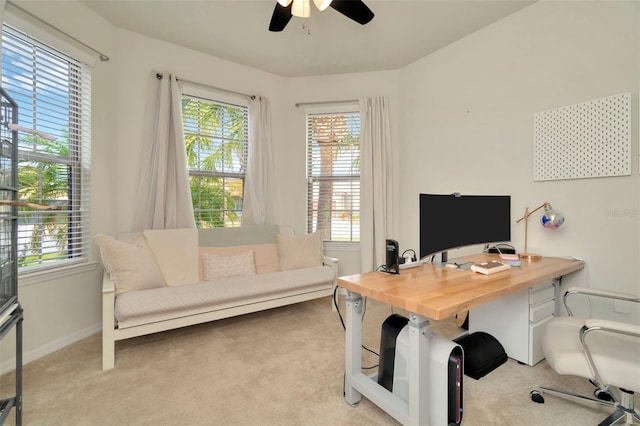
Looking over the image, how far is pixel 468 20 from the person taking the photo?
8.54 feet

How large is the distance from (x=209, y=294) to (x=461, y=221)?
197 cm

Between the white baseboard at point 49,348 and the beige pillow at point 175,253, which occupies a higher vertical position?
the beige pillow at point 175,253

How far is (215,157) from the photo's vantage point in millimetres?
3314

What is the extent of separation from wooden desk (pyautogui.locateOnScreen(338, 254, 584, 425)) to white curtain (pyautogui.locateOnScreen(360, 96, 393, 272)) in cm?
155

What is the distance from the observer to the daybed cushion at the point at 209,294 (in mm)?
2021

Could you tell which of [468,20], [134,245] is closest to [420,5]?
[468,20]

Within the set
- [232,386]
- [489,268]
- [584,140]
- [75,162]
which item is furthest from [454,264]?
[75,162]

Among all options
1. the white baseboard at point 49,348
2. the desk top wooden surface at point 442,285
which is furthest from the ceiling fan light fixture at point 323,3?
the white baseboard at point 49,348

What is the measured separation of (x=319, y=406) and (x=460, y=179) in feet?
7.87

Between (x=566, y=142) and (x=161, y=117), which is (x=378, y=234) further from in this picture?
(x=161, y=117)

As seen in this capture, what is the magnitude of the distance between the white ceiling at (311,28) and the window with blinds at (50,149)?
653mm

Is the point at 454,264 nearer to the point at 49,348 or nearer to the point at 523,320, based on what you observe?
the point at 523,320

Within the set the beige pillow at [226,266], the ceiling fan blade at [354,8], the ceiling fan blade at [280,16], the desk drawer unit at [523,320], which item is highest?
the ceiling fan blade at [280,16]

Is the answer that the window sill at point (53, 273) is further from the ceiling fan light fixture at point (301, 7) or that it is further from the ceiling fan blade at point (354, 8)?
the ceiling fan blade at point (354, 8)
